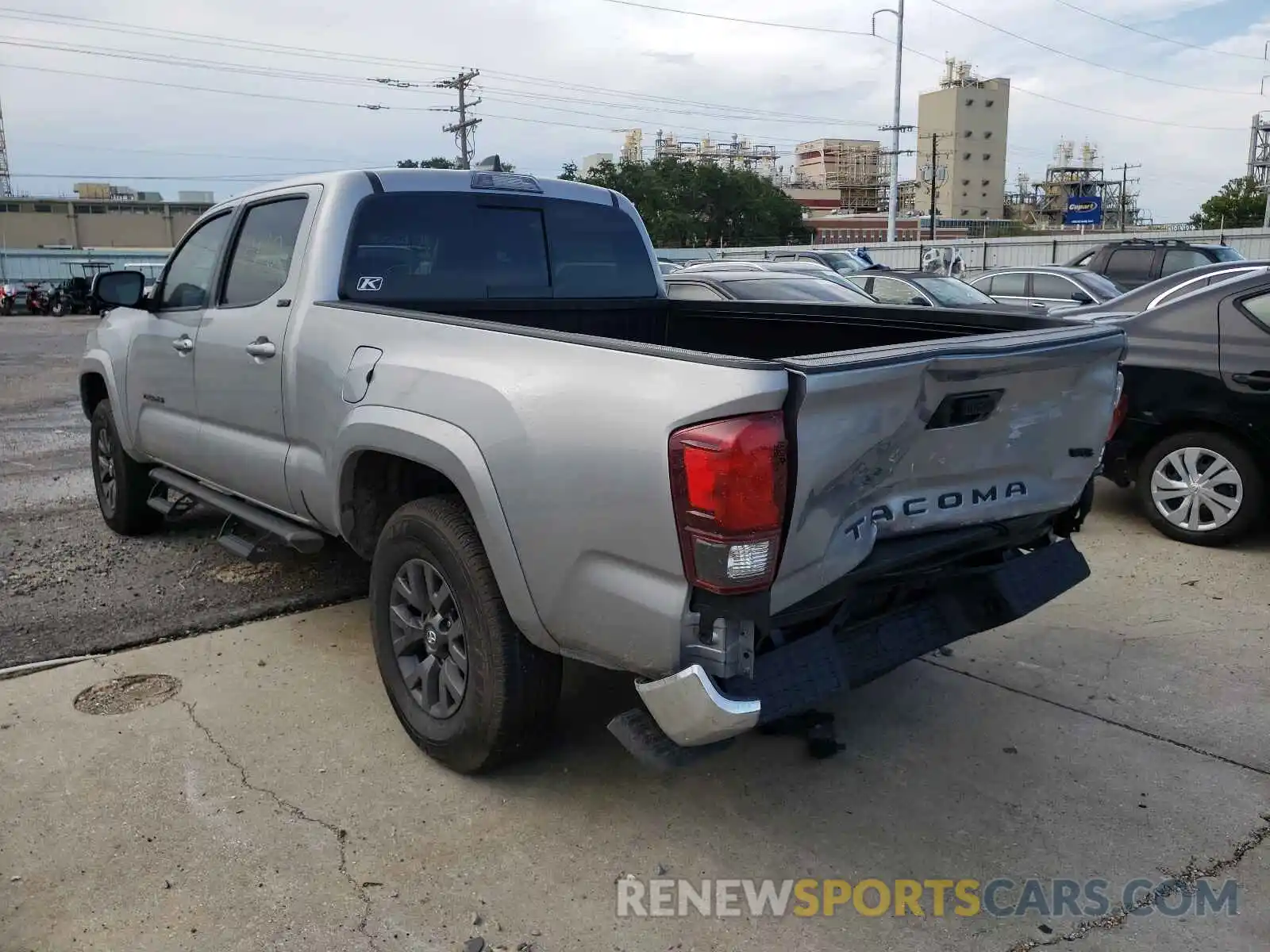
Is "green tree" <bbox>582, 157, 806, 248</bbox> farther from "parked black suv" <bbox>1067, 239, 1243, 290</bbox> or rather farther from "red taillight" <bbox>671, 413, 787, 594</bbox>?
"red taillight" <bbox>671, 413, 787, 594</bbox>

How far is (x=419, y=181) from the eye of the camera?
4469 mm

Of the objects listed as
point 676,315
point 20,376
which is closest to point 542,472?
point 676,315

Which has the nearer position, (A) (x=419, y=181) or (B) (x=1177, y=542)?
(A) (x=419, y=181)

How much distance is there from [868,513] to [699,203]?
79269mm

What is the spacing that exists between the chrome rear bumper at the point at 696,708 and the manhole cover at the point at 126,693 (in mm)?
2497

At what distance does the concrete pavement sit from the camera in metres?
2.80

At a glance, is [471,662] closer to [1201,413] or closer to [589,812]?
[589,812]

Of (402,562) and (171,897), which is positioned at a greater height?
(402,562)

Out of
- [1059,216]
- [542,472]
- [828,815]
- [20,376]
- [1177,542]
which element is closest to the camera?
[542,472]

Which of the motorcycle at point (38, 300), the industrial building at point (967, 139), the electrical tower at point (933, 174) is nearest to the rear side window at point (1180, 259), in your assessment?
the electrical tower at point (933, 174)

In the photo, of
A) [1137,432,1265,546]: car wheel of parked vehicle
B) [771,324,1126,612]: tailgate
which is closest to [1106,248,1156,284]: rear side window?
[1137,432,1265,546]: car wheel of parked vehicle

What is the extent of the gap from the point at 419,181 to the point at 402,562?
5.94 ft

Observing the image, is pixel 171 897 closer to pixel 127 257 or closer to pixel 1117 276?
pixel 1117 276

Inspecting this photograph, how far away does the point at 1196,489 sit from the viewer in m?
6.29
